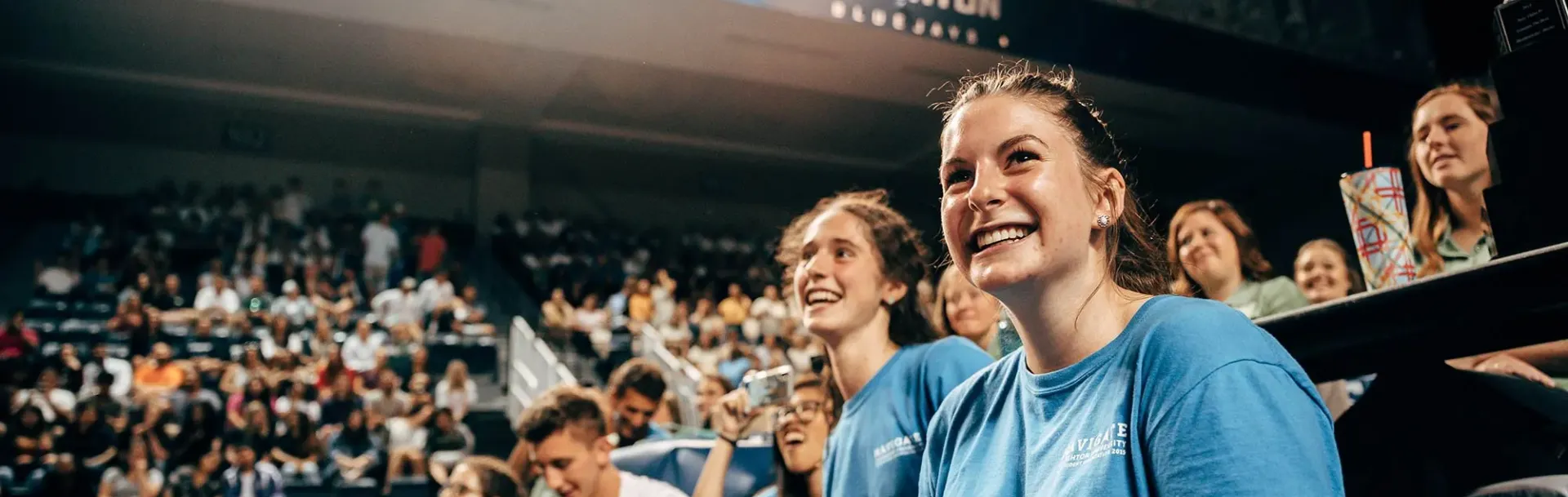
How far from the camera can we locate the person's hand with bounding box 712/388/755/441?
104 inches

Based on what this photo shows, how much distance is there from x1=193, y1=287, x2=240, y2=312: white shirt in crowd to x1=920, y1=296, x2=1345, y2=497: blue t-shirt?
38.9ft

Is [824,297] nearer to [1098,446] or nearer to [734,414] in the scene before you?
[734,414]

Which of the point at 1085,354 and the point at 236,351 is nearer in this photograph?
the point at 1085,354

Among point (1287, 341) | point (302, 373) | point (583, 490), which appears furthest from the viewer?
point (302, 373)

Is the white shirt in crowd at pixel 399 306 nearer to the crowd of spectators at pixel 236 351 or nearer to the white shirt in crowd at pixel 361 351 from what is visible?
the crowd of spectators at pixel 236 351

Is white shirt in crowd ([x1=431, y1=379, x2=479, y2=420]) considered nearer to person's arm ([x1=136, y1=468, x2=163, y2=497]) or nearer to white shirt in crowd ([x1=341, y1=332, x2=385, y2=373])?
white shirt in crowd ([x1=341, y1=332, x2=385, y2=373])

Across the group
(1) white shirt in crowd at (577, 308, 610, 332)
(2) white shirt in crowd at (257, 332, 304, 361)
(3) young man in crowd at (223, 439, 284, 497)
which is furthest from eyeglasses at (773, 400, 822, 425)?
(1) white shirt in crowd at (577, 308, 610, 332)

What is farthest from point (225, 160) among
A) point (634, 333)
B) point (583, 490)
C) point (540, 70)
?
point (583, 490)

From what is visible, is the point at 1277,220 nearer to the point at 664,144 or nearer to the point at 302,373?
the point at 664,144

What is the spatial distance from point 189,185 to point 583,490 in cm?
1256

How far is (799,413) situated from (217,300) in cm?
1081

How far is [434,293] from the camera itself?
39.9ft

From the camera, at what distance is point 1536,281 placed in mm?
1157

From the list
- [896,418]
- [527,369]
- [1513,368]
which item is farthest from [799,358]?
[1513,368]
